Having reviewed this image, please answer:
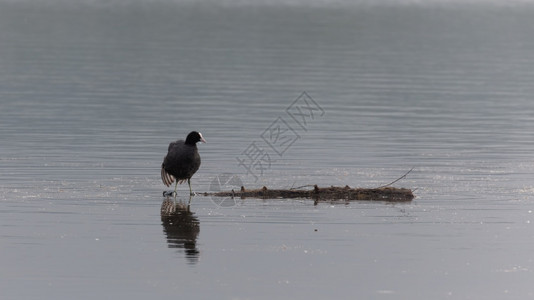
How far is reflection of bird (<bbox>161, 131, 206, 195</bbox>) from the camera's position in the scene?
74.3ft

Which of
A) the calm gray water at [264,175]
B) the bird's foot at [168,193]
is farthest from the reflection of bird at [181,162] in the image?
the calm gray water at [264,175]

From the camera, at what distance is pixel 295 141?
3186cm

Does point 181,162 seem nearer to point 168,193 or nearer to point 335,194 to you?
point 168,193

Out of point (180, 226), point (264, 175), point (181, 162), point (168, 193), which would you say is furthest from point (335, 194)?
point (180, 226)

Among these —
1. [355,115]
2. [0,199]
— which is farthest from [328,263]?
[355,115]

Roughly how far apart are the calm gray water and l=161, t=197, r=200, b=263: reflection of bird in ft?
0.11

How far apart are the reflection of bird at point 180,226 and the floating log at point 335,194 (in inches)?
49.4

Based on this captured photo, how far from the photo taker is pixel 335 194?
2191 cm

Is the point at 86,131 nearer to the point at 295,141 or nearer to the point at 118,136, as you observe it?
the point at 118,136

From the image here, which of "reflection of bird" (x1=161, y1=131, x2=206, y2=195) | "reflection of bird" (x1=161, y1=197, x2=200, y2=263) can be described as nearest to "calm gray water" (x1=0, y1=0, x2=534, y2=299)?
"reflection of bird" (x1=161, y1=197, x2=200, y2=263)

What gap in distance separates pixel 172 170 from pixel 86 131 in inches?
423

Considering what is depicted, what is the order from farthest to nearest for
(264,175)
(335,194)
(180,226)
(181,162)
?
(264,175) < (181,162) < (335,194) < (180,226)

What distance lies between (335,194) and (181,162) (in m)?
3.01

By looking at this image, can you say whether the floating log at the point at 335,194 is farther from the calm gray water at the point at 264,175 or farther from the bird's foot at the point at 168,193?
the bird's foot at the point at 168,193
